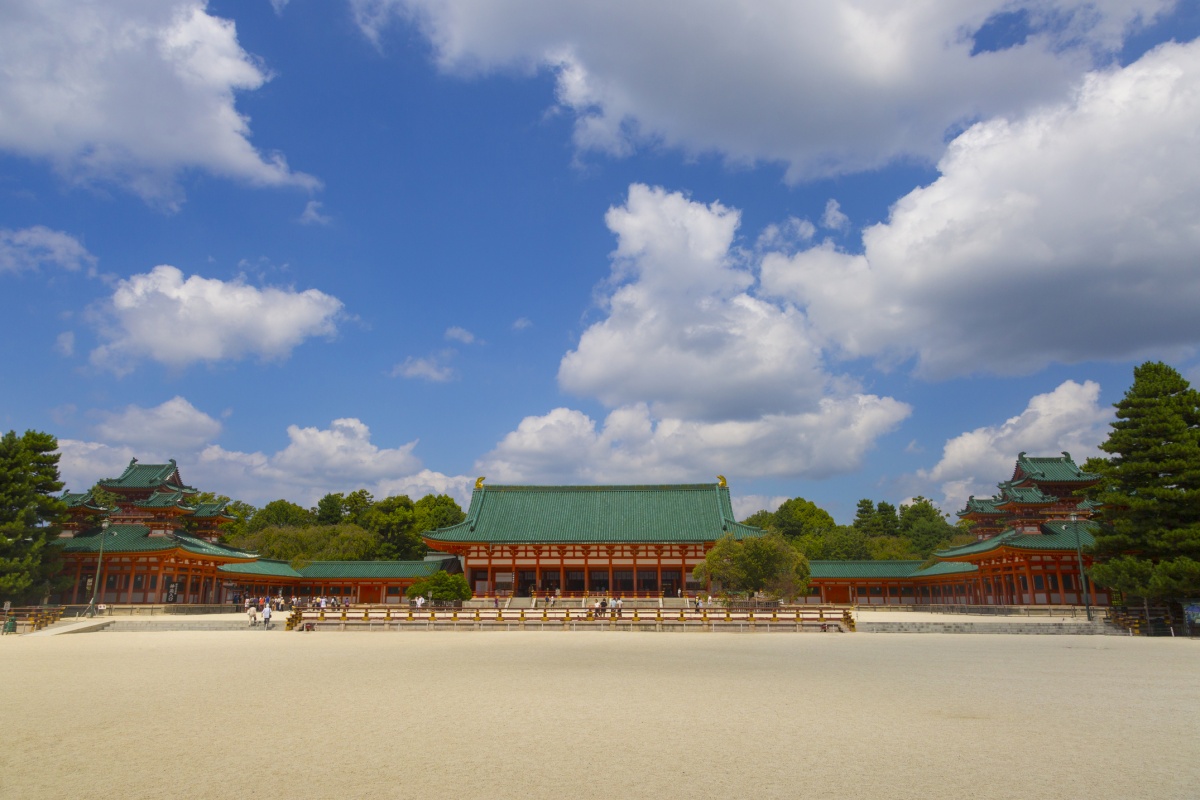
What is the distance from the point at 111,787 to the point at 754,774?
20.4ft

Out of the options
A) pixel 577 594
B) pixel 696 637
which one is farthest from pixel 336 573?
pixel 696 637

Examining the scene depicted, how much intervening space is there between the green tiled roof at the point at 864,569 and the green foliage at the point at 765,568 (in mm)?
19334

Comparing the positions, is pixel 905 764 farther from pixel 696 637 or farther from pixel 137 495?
pixel 137 495

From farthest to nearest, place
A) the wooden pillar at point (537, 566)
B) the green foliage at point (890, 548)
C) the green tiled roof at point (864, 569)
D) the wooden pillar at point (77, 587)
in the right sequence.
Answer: the green foliage at point (890, 548) < the green tiled roof at point (864, 569) < the wooden pillar at point (537, 566) < the wooden pillar at point (77, 587)

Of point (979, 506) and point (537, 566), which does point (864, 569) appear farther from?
point (537, 566)

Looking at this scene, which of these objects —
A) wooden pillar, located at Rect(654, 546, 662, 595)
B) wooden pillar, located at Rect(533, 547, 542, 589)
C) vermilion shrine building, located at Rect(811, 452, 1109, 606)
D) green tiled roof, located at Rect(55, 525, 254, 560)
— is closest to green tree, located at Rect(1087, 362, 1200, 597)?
vermilion shrine building, located at Rect(811, 452, 1109, 606)

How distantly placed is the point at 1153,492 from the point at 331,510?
7298 cm

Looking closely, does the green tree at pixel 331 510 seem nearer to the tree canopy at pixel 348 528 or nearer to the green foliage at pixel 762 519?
the tree canopy at pixel 348 528

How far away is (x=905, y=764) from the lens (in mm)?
7727

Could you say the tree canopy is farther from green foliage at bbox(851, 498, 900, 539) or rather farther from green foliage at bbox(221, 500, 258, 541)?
green foliage at bbox(851, 498, 900, 539)

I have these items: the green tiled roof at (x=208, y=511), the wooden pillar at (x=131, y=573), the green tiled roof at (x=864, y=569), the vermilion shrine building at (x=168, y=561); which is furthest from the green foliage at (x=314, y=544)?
the green tiled roof at (x=864, y=569)

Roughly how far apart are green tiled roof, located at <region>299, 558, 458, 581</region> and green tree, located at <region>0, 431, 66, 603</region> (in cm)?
1642

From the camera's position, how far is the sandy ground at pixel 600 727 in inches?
276

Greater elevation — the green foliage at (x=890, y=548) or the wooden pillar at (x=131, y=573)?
the green foliage at (x=890, y=548)
